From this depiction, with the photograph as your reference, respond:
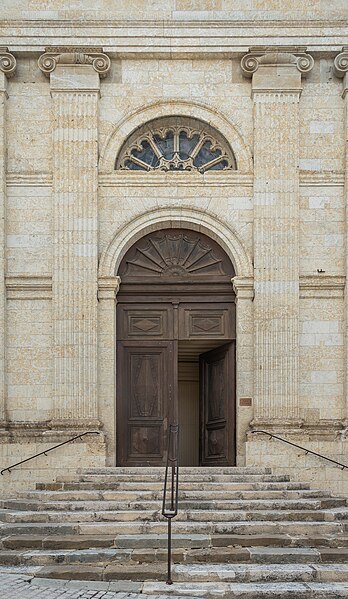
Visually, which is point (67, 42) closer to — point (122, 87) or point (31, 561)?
point (122, 87)

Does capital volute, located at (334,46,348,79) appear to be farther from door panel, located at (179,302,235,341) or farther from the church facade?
door panel, located at (179,302,235,341)

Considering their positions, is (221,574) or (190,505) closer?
(221,574)

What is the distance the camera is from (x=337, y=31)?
1562 centimetres

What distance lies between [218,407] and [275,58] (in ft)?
18.0

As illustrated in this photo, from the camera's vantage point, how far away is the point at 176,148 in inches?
635

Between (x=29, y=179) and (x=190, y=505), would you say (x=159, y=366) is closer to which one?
(x=29, y=179)

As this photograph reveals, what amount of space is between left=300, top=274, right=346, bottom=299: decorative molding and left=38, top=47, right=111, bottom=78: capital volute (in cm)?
449

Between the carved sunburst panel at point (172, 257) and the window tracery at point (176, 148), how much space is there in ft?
3.56

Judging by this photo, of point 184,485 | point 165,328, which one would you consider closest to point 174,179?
point 165,328

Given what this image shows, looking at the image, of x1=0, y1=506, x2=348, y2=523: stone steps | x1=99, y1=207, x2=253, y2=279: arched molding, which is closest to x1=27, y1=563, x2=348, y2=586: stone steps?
x1=0, y1=506, x2=348, y2=523: stone steps

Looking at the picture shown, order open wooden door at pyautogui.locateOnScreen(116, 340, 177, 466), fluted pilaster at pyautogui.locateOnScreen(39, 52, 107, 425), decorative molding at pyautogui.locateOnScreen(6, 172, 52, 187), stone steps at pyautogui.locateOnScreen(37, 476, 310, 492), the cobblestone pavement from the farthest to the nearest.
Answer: open wooden door at pyautogui.locateOnScreen(116, 340, 177, 466) → decorative molding at pyautogui.locateOnScreen(6, 172, 52, 187) → fluted pilaster at pyautogui.locateOnScreen(39, 52, 107, 425) → stone steps at pyautogui.locateOnScreen(37, 476, 310, 492) → the cobblestone pavement

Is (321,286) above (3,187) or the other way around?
the other way around

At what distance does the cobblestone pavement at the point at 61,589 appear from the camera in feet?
32.2

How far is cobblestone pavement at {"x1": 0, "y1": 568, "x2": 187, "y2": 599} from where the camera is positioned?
32.2ft
